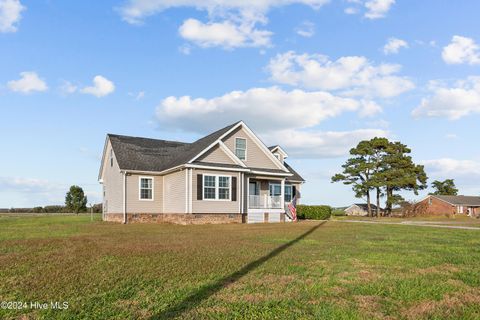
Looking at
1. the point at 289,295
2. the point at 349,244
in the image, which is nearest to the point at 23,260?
the point at 289,295

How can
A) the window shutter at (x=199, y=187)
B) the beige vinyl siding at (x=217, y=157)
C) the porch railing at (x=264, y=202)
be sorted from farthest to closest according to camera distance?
the porch railing at (x=264, y=202) → the beige vinyl siding at (x=217, y=157) → the window shutter at (x=199, y=187)

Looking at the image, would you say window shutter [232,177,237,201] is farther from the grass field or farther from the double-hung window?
the grass field

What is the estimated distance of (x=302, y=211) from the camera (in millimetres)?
30672

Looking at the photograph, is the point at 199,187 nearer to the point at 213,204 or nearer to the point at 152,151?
the point at 213,204

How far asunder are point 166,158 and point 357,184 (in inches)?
1247

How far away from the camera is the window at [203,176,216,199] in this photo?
23.3 m

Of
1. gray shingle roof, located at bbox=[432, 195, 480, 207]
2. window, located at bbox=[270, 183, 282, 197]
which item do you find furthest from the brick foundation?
gray shingle roof, located at bbox=[432, 195, 480, 207]

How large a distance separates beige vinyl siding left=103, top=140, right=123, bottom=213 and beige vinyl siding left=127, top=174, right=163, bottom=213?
0.81 m

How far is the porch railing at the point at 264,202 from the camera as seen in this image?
2628 cm

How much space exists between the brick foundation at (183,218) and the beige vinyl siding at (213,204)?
258mm

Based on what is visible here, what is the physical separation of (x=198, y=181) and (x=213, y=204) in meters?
1.69

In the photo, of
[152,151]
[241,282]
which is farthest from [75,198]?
[241,282]

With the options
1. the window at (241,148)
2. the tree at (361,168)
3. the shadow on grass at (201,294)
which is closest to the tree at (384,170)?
the tree at (361,168)

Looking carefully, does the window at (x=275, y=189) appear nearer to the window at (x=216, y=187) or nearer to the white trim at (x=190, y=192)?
the window at (x=216, y=187)
